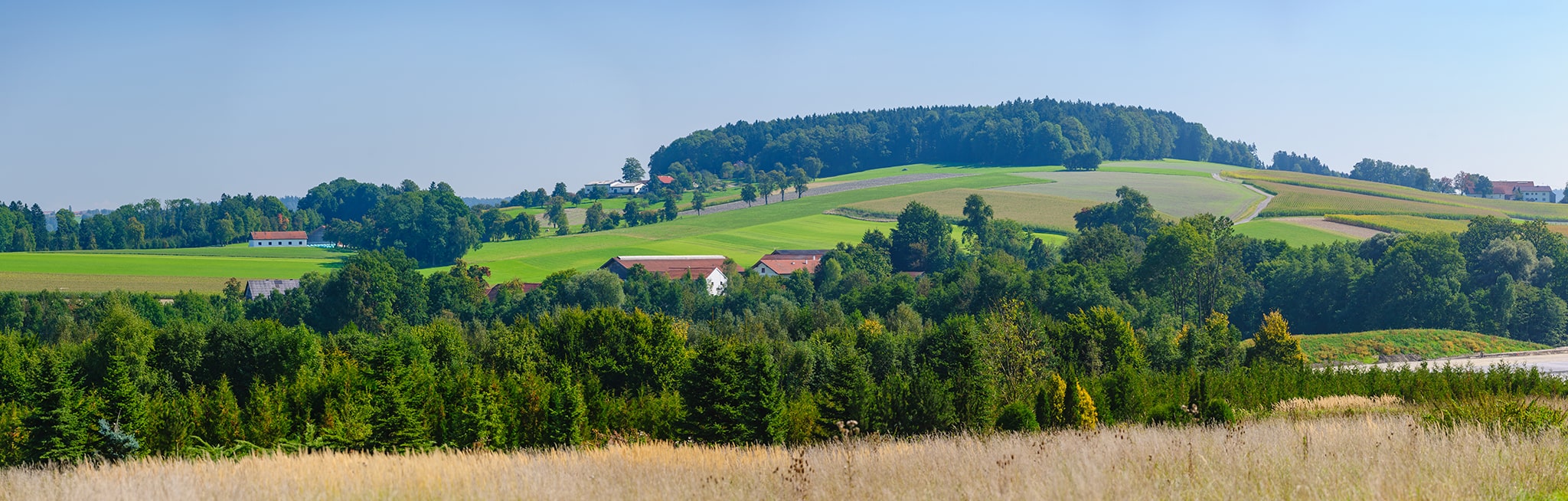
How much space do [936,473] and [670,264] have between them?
111615 millimetres

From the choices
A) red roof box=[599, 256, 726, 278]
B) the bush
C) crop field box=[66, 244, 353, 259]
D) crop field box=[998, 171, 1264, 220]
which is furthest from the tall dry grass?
crop field box=[998, 171, 1264, 220]

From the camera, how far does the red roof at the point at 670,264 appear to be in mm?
121188

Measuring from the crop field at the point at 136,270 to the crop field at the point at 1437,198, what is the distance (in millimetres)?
140497

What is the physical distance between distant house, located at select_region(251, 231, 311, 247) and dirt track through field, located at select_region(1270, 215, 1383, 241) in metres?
136

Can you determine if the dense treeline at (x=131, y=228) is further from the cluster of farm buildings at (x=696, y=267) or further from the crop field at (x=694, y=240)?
the cluster of farm buildings at (x=696, y=267)

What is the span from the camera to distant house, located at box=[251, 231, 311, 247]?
6757 inches

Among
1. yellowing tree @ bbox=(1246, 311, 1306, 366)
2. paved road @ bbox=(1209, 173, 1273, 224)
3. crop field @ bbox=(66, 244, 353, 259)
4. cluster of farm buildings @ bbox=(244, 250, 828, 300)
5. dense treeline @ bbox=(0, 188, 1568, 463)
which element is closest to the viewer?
dense treeline @ bbox=(0, 188, 1568, 463)

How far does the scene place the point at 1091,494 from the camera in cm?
1172

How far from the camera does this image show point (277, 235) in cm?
17575

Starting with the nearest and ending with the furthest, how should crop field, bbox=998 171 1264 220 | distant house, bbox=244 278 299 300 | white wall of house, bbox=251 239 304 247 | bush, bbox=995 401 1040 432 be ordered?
bush, bbox=995 401 1040 432, distant house, bbox=244 278 299 300, crop field, bbox=998 171 1264 220, white wall of house, bbox=251 239 304 247

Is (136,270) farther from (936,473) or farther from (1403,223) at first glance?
(1403,223)

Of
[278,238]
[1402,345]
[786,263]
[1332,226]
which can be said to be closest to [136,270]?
[278,238]

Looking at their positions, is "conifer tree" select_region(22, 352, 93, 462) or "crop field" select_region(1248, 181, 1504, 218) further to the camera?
"crop field" select_region(1248, 181, 1504, 218)

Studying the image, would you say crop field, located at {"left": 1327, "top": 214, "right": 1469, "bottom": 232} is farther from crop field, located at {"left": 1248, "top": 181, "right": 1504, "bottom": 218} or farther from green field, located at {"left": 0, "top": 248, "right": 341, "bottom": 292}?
green field, located at {"left": 0, "top": 248, "right": 341, "bottom": 292}
